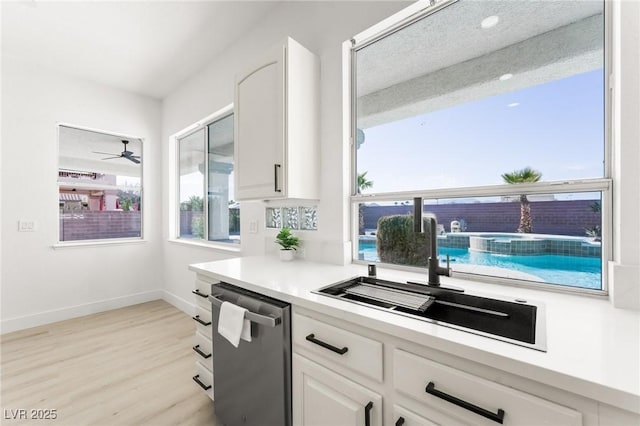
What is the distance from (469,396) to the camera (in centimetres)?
73

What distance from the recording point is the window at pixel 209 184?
3.03 metres

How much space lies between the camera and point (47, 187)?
310cm

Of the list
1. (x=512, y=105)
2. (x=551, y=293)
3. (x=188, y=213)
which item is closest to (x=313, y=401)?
(x=551, y=293)

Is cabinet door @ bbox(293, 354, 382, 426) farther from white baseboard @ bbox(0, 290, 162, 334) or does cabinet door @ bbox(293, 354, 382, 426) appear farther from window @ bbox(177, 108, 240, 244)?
white baseboard @ bbox(0, 290, 162, 334)

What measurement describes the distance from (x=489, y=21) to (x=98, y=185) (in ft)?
13.8

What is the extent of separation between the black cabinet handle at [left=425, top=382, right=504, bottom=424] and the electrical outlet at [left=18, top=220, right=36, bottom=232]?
409cm

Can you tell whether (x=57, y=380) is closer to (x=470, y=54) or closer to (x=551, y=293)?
(x=551, y=293)

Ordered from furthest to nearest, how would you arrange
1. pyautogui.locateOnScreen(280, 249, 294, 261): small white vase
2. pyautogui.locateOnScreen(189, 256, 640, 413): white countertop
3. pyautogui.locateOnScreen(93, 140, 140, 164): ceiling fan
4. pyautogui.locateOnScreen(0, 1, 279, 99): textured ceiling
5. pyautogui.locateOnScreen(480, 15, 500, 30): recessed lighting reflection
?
pyautogui.locateOnScreen(93, 140, 140, 164): ceiling fan, pyautogui.locateOnScreen(0, 1, 279, 99): textured ceiling, pyautogui.locateOnScreen(280, 249, 294, 261): small white vase, pyautogui.locateOnScreen(480, 15, 500, 30): recessed lighting reflection, pyautogui.locateOnScreen(189, 256, 640, 413): white countertop

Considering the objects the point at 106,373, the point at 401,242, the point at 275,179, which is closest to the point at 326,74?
the point at 275,179

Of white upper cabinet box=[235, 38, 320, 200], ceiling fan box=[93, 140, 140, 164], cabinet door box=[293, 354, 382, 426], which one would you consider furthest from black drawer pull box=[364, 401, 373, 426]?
ceiling fan box=[93, 140, 140, 164]

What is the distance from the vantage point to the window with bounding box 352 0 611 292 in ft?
3.80

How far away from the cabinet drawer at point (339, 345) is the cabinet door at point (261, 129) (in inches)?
33.5

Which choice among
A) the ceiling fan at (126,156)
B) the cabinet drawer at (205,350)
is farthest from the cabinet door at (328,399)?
the ceiling fan at (126,156)

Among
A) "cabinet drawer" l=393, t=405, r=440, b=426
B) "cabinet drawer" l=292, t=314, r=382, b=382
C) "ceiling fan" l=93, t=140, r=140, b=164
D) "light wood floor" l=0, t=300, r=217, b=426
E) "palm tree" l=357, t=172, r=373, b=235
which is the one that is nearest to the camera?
"cabinet drawer" l=393, t=405, r=440, b=426
